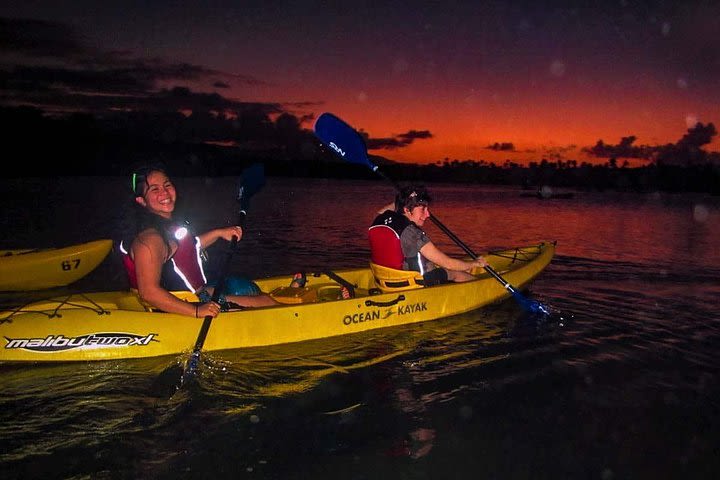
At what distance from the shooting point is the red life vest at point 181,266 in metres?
5.30

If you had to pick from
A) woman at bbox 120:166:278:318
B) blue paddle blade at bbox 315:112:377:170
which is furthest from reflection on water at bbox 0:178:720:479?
blue paddle blade at bbox 315:112:377:170

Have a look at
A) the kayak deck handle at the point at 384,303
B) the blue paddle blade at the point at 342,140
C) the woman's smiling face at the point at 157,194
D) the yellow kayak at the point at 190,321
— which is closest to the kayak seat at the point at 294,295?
the yellow kayak at the point at 190,321

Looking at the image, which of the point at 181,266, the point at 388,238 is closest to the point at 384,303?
the point at 388,238

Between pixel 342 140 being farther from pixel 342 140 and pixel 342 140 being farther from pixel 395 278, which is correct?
pixel 395 278

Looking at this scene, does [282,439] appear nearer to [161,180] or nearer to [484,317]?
[161,180]

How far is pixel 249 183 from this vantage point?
27.4 feet

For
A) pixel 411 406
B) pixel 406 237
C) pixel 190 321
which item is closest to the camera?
pixel 411 406

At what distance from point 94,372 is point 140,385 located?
592 millimetres

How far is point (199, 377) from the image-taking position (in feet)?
17.7

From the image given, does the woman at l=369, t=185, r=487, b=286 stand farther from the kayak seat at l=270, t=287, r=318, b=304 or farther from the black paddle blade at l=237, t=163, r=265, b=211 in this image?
the black paddle blade at l=237, t=163, r=265, b=211

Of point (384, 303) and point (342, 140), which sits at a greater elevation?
point (342, 140)

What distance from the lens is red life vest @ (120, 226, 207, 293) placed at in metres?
5.30

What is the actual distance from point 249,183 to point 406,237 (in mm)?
2834

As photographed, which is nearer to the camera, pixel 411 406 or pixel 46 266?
pixel 411 406
